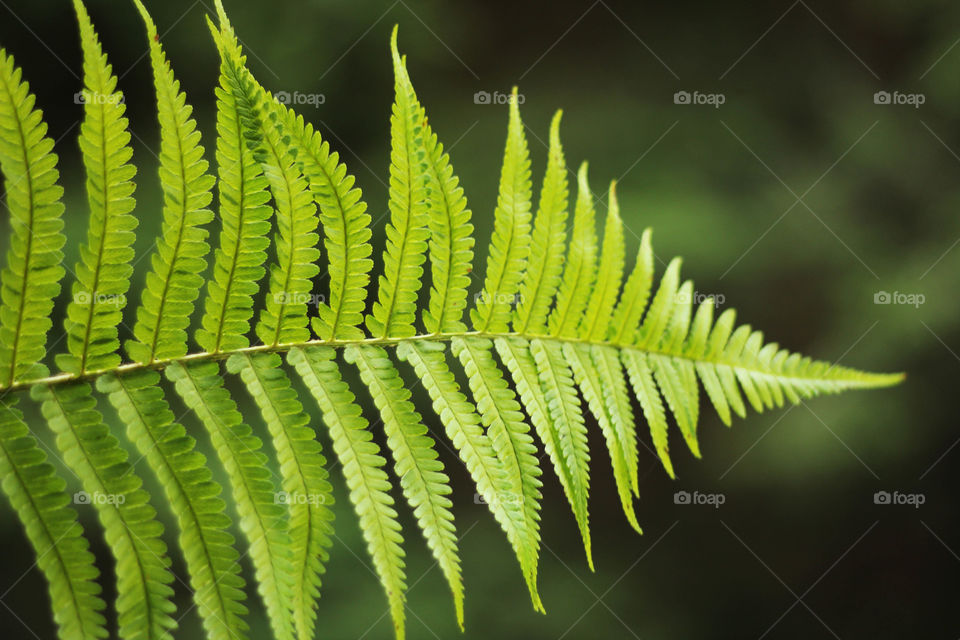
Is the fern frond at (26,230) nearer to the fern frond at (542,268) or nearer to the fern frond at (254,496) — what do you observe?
the fern frond at (254,496)

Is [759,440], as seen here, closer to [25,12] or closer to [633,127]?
[633,127]

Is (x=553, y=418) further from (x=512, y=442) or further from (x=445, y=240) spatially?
(x=445, y=240)

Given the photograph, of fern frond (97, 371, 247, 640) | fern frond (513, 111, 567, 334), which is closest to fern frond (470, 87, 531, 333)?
fern frond (513, 111, 567, 334)

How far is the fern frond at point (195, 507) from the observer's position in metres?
0.84

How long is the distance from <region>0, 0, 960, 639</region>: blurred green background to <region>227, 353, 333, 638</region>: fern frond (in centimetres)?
152

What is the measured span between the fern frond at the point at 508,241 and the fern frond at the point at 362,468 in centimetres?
28

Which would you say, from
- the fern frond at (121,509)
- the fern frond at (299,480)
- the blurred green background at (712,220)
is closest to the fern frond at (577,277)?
the fern frond at (299,480)

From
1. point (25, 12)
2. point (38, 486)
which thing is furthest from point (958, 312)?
point (25, 12)

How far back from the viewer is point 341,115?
106 inches

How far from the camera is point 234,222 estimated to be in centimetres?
94

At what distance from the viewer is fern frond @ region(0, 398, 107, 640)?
78cm

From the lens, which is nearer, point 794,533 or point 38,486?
point 38,486

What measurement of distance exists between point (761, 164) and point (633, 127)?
699mm

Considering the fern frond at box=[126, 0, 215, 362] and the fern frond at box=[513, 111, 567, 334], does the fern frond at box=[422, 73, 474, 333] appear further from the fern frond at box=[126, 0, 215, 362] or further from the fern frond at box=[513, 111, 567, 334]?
the fern frond at box=[126, 0, 215, 362]
